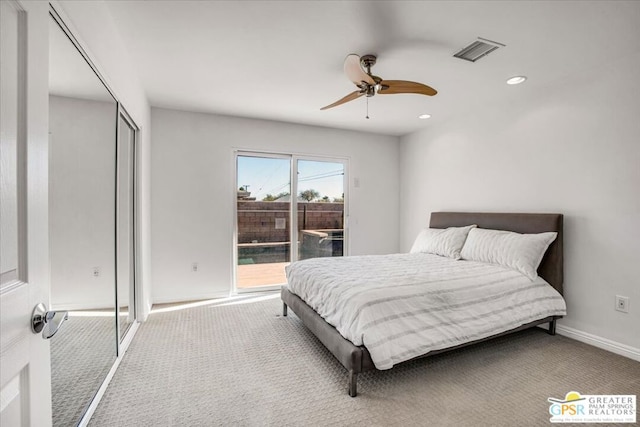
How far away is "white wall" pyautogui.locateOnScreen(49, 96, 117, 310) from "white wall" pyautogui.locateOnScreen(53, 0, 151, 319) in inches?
10.2

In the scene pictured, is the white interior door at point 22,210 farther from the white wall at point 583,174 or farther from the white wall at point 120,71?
the white wall at point 583,174

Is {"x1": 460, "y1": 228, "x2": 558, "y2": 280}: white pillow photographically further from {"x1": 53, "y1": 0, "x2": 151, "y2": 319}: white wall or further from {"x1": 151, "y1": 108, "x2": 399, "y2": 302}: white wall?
{"x1": 53, "y1": 0, "x2": 151, "y2": 319}: white wall

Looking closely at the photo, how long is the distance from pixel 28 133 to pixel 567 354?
11.5ft

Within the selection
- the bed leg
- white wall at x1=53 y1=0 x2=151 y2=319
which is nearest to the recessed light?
the bed leg

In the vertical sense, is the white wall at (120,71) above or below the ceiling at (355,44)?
below

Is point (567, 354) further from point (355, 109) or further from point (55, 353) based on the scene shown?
point (55, 353)

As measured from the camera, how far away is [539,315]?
2609mm

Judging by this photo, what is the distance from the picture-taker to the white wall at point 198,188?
12.4ft

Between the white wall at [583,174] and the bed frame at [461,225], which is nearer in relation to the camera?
the bed frame at [461,225]

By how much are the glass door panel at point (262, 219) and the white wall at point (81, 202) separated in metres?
2.06

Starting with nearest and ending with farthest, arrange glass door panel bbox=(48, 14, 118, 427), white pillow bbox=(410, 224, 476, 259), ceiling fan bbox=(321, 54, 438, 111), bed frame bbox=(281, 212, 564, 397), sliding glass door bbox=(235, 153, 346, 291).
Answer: glass door panel bbox=(48, 14, 118, 427) < bed frame bbox=(281, 212, 564, 397) < ceiling fan bbox=(321, 54, 438, 111) < white pillow bbox=(410, 224, 476, 259) < sliding glass door bbox=(235, 153, 346, 291)

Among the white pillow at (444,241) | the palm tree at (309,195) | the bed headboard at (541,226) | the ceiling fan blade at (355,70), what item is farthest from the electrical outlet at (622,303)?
the palm tree at (309,195)

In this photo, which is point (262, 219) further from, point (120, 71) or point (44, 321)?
point (44, 321)

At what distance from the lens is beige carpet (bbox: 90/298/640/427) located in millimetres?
1738
